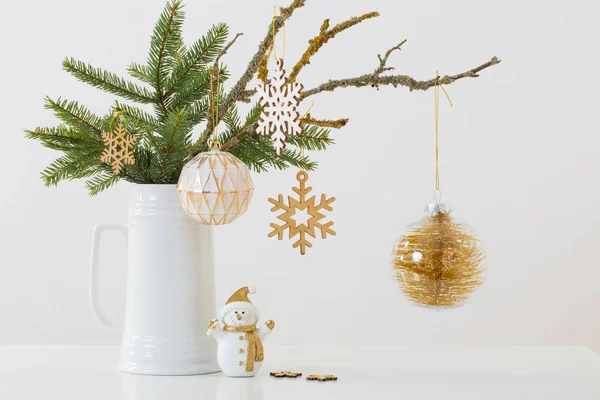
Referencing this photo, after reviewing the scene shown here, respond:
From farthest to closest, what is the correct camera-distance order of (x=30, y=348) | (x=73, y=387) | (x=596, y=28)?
(x=596, y=28)
(x=30, y=348)
(x=73, y=387)

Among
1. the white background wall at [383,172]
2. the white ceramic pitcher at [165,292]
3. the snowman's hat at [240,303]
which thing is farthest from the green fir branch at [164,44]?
the white background wall at [383,172]

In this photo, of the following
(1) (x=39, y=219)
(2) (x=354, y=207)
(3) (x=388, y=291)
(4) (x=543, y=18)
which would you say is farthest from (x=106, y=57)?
(4) (x=543, y=18)

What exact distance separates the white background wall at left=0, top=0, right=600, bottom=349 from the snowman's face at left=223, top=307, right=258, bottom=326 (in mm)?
1115

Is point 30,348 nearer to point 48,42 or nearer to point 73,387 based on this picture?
point 73,387

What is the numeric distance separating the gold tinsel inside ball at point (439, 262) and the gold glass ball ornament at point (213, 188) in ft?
0.80

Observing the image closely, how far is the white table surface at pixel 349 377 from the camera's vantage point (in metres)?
1.05

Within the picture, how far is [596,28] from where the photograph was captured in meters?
2.20

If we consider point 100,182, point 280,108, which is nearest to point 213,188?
point 280,108

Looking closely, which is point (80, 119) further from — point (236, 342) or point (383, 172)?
point (383, 172)

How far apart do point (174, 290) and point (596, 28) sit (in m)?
1.53

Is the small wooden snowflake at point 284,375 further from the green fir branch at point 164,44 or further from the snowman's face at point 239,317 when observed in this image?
the green fir branch at point 164,44

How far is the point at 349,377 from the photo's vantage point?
1.14 metres

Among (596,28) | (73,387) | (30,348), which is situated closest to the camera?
(73,387)

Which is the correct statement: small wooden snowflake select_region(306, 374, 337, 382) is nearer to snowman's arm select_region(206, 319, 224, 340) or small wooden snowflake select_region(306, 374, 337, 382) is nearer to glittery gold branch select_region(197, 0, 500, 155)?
snowman's arm select_region(206, 319, 224, 340)
